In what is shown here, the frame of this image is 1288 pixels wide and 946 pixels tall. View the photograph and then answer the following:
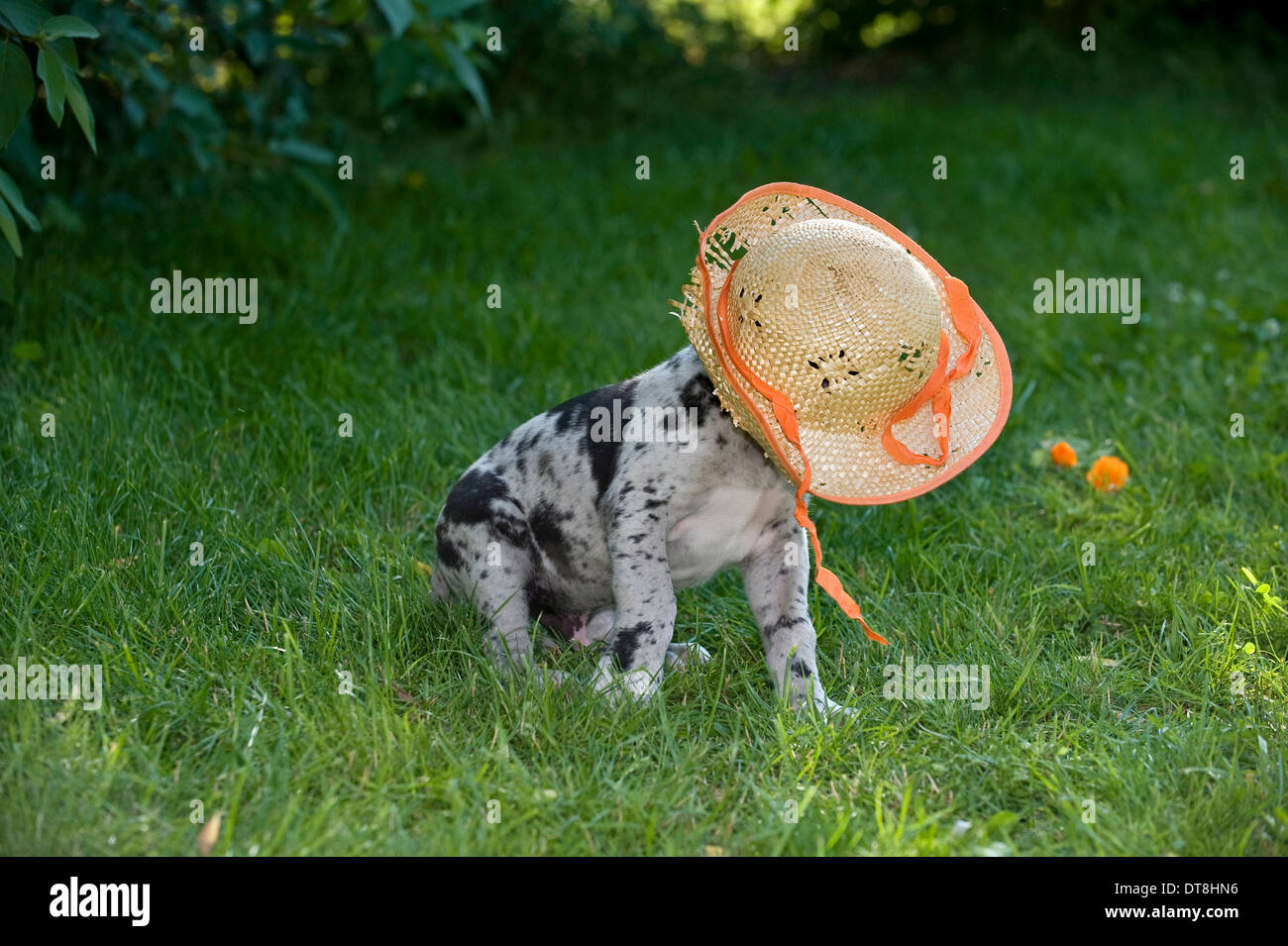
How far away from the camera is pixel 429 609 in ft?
12.2

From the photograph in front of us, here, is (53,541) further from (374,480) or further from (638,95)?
(638,95)

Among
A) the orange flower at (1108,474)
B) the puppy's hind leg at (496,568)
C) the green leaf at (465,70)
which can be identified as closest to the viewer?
the puppy's hind leg at (496,568)

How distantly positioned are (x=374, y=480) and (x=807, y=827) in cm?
244

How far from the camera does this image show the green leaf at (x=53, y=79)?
339 centimetres

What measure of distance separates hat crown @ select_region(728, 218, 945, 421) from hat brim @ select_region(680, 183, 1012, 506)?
0.29 ft

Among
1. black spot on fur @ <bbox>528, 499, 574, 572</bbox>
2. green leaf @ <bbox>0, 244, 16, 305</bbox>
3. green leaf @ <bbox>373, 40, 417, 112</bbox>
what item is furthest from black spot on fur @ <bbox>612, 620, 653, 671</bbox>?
green leaf @ <bbox>373, 40, 417, 112</bbox>

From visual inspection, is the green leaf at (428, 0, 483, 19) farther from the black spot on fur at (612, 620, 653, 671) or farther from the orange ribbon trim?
the black spot on fur at (612, 620, 653, 671)

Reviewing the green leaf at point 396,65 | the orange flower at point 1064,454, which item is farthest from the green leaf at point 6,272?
the orange flower at point 1064,454

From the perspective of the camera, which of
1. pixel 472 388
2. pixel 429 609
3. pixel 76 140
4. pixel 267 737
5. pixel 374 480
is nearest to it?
pixel 267 737

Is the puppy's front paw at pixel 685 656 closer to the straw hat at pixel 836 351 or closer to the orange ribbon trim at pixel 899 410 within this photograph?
the orange ribbon trim at pixel 899 410

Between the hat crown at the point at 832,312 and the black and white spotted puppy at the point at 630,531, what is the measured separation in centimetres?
31

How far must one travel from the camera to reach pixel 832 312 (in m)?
3.00

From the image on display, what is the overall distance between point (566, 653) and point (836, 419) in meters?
1.13
